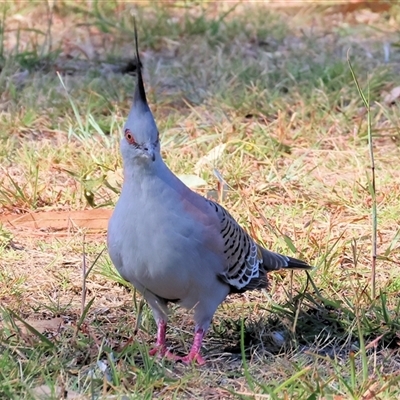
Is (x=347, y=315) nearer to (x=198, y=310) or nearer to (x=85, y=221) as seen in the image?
(x=198, y=310)

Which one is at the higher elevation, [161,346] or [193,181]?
[193,181]

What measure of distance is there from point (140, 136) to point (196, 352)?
0.72 metres

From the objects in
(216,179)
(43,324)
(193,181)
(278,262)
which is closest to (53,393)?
(43,324)

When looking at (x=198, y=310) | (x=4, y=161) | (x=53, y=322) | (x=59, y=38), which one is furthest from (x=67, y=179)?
(x=59, y=38)

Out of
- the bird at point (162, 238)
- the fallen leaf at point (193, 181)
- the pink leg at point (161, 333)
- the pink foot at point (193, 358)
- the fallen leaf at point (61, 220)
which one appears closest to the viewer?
the bird at point (162, 238)

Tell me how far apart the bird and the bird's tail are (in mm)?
311

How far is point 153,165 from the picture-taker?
2.79 metres

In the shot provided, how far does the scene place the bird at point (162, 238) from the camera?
8.96 ft

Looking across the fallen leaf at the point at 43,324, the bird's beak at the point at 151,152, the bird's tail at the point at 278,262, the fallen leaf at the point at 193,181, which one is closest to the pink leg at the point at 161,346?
the fallen leaf at the point at 43,324

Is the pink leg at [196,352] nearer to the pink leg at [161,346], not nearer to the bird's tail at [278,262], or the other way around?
the pink leg at [161,346]

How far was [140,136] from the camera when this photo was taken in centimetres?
279

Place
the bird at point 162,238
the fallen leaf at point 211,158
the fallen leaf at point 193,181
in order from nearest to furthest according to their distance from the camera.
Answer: the bird at point 162,238 → the fallen leaf at point 193,181 → the fallen leaf at point 211,158

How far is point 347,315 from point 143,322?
708 mm

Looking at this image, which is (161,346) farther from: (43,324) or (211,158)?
(211,158)
